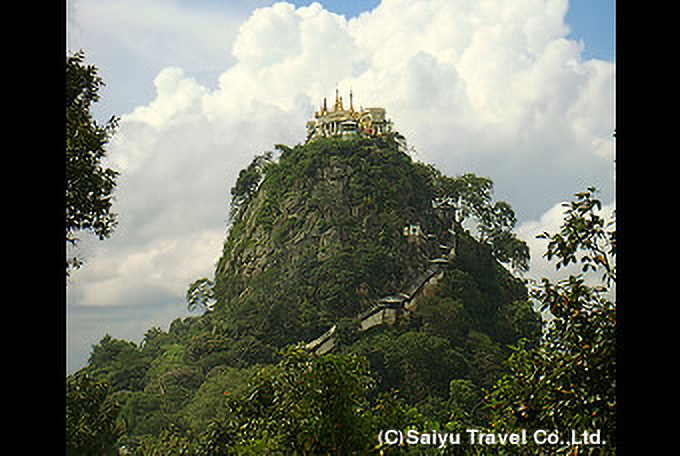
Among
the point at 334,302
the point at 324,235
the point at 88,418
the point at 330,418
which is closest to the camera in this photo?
the point at 330,418

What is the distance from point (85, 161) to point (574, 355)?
79.8 inches

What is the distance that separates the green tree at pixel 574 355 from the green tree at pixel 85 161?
5.88ft

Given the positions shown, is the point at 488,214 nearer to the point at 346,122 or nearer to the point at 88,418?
the point at 346,122

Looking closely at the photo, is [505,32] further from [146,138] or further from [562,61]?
[146,138]

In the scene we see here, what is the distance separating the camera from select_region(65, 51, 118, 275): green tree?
290cm

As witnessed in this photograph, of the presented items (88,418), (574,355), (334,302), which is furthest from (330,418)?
(334,302)

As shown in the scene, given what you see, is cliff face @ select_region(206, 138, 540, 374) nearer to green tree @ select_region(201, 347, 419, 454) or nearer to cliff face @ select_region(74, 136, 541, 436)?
cliff face @ select_region(74, 136, 541, 436)

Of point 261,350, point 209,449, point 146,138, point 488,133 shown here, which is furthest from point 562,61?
point 261,350

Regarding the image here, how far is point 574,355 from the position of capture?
2.03m

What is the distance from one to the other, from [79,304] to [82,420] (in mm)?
718

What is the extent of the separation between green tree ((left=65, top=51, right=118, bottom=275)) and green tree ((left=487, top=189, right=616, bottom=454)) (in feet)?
5.88

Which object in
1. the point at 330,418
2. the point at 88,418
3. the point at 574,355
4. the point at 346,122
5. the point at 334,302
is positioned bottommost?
the point at 88,418

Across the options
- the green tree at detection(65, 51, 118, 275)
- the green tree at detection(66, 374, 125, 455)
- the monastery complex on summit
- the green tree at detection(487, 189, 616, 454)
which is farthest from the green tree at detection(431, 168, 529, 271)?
the green tree at detection(487, 189, 616, 454)
